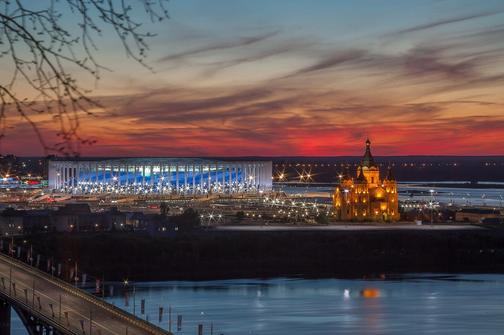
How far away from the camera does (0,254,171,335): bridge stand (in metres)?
21.9

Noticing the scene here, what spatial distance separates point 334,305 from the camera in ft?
119

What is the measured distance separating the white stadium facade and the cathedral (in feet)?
150

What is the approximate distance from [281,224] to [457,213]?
1856 cm

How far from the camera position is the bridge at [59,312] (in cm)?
2187

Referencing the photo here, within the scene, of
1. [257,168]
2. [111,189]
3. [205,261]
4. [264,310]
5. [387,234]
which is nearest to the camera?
[264,310]

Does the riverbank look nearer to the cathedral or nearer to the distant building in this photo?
the cathedral

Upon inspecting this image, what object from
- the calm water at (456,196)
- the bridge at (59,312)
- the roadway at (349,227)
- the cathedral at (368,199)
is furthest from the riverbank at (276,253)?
the calm water at (456,196)

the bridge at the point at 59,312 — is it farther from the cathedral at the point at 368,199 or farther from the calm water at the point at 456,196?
the calm water at the point at 456,196

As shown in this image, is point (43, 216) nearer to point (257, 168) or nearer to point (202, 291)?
point (202, 291)

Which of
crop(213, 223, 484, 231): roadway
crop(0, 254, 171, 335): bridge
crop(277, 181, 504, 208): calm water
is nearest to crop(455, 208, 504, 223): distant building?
crop(213, 223, 484, 231): roadway

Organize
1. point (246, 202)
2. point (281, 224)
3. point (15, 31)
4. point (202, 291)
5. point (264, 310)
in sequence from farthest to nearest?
1. point (246, 202)
2. point (281, 224)
3. point (202, 291)
4. point (264, 310)
5. point (15, 31)

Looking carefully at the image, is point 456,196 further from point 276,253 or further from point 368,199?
point 276,253

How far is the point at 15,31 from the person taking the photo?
5.93m

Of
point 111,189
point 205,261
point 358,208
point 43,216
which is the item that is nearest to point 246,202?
point 111,189
